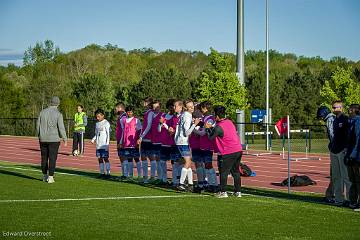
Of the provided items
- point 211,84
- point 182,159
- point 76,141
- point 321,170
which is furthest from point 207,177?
point 211,84

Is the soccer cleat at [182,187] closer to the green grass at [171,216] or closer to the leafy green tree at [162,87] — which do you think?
the green grass at [171,216]

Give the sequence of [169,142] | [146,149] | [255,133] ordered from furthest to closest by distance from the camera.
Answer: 1. [255,133]
2. [146,149]
3. [169,142]

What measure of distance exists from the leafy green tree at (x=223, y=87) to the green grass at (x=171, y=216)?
26.8 m

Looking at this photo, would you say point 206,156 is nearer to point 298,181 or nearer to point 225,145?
point 225,145

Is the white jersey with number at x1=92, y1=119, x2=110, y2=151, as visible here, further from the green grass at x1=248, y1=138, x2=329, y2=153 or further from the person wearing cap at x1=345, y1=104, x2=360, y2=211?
the green grass at x1=248, y1=138, x2=329, y2=153

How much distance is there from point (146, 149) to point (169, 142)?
3.64ft

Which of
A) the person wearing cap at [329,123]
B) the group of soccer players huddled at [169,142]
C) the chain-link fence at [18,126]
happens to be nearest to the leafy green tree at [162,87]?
the chain-link fence at [18,126]

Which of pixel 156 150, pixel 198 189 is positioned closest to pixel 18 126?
pixel 156 150

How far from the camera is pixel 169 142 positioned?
55.8 ft

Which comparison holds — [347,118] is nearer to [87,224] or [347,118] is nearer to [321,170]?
[87,224]

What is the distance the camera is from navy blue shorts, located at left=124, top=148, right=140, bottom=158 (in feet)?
60.2

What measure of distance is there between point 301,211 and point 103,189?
197 inches

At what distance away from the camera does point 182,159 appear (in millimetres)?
16641

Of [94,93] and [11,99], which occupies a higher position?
[94,93]
